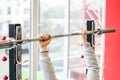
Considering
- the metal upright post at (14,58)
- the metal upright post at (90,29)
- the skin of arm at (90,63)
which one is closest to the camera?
the metal upright post at (14,58)

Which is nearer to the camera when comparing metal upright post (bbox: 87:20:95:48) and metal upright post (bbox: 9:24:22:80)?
metal upright post (bbox: 9:24:22:80)

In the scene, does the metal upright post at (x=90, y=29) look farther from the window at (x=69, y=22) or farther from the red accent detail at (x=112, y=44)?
the window at (x=69, y=22)

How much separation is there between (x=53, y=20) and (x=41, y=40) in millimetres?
2120

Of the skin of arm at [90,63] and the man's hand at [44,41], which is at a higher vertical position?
the man's hand at [44,41]

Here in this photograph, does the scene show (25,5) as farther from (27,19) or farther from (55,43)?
(55,43)

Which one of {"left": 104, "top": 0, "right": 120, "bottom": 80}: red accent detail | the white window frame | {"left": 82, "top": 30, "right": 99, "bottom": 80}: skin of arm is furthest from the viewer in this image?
{"left": 104, "top": 0, "right": 120, "bottom": 80}: red accent detail

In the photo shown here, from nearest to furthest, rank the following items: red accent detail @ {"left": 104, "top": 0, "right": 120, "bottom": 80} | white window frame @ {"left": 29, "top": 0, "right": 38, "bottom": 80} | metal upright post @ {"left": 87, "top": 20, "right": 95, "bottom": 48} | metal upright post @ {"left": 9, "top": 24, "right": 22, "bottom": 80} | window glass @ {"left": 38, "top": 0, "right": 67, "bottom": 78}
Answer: metal upright post @ {"left": 9, "top": 24, "right": 22, "bottom": 80}, metal upright post @ {"left": 87, "top": 20, "right": 95, "bottom": 48}, white window frame @ {"left": 29, "top": 0, "right": 38, "bottom": 80}, red accent detail @ {"left": 104, "top": 0, "right": 120, "bottom": 80}, window glass @ {"left": 38, "top": 0, "right": 67, "bottom": 78}

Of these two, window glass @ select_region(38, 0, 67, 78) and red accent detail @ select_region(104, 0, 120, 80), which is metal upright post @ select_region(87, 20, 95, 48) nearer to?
red accent detail @ select_region(104, 0, 120, 80)

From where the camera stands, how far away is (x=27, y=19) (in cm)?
257

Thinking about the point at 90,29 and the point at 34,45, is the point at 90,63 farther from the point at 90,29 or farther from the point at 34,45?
the point at 34,45

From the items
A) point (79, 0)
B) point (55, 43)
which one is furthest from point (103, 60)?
point (79, 0)

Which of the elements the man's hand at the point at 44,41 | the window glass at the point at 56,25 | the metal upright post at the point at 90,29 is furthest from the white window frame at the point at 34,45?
the man's hand at the point at 44,41

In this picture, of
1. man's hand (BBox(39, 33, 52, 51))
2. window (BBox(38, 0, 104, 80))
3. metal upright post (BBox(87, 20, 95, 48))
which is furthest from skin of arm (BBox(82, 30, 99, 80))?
window (BBox(38, 0, 104, 80))

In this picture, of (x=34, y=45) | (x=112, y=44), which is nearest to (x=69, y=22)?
(x=112, y=44)
